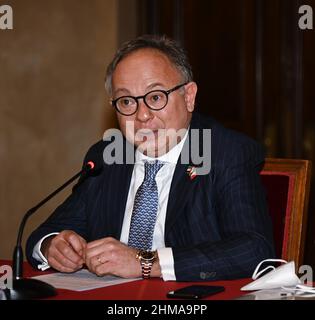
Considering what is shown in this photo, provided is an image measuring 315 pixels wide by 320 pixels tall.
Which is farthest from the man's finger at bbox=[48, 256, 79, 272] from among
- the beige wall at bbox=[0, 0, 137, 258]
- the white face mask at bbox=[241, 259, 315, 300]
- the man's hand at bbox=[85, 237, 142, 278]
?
the beige wall at bbox=[0, 0, 137, 258]

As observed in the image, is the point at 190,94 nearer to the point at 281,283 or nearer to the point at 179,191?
the point at 179,191

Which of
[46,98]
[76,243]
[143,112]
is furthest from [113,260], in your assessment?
[46,98]

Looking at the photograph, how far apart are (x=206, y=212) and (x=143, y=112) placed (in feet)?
1.39

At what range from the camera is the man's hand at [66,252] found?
2.51m

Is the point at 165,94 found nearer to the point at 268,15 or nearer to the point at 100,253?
the point at 100,253

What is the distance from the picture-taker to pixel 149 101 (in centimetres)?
278

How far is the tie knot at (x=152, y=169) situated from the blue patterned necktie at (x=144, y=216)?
31 mm

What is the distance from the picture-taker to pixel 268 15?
468 cm

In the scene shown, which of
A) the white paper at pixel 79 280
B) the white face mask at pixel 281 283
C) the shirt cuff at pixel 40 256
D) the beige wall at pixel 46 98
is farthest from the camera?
the beige wall at pixel 46 98

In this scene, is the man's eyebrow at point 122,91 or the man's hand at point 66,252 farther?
the man's eyebrow at point 122,91

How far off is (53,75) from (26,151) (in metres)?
0.54

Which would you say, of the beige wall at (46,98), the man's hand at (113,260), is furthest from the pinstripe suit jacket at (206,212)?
the beige wall at (46,98)

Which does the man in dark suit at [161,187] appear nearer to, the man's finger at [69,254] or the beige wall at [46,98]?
the man's finger at [69,254]

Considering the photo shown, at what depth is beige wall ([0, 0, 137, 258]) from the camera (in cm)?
505
